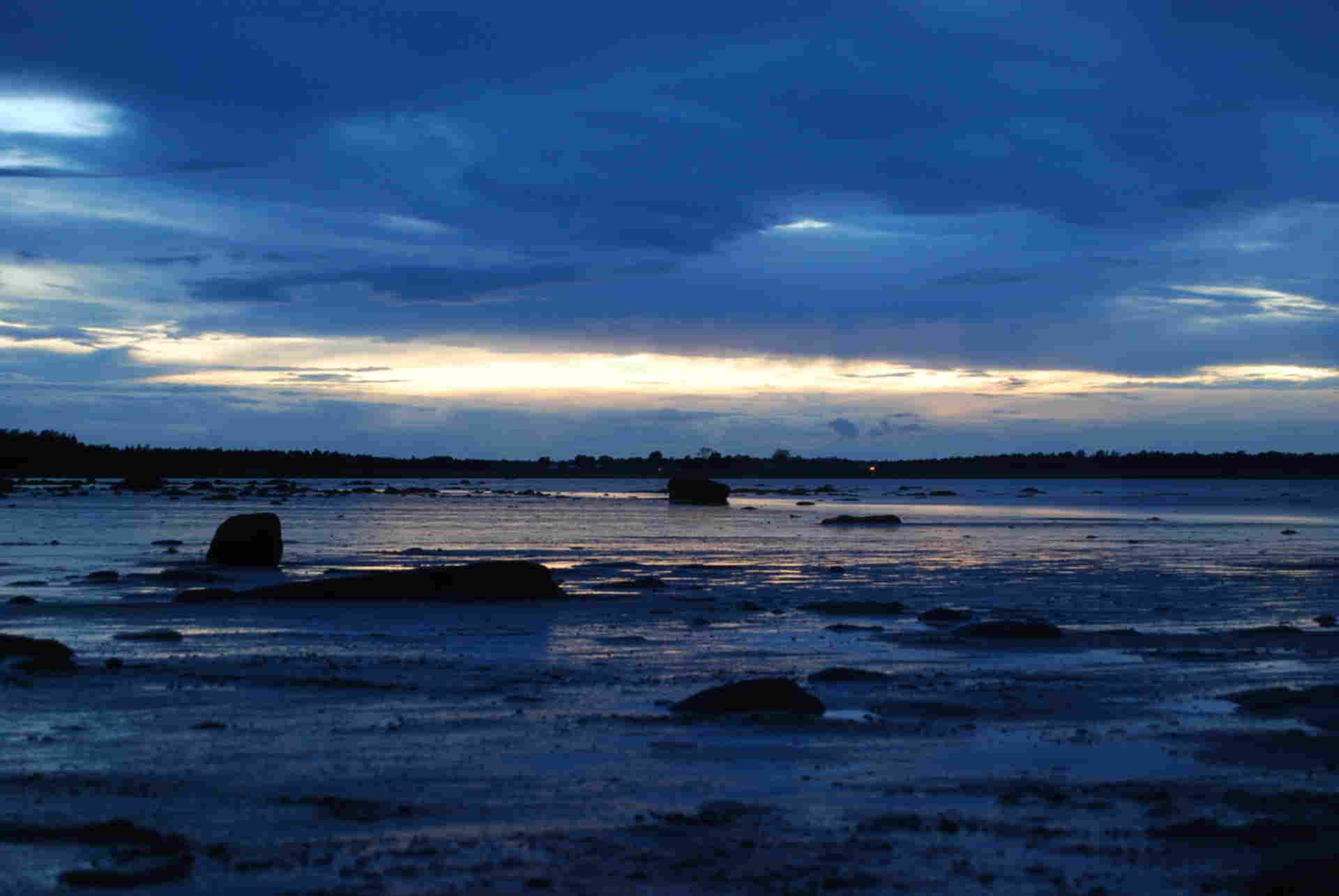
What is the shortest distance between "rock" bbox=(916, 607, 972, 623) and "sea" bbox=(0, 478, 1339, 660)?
396 millimetres

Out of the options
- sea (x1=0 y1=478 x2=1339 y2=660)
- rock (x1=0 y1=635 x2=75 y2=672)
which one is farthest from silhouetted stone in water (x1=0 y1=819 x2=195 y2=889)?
sea (x1=0 y1=478 x2=1339 y2=660)

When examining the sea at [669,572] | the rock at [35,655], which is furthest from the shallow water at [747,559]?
the rock at [35,655]

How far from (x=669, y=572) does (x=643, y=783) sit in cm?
2201

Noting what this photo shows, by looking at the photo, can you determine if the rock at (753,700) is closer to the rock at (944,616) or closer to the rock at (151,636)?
the rock at (151,636)

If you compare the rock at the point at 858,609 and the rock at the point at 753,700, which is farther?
the rock at the point at 858,609

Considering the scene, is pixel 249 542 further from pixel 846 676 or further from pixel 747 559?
pixel 846 676

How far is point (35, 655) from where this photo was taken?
1508 centimetres

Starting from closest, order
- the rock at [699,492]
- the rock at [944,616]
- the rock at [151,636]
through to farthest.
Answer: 1. the rock at [151,636]
2. the rock at [944,616]
3. the rock at [699,492]

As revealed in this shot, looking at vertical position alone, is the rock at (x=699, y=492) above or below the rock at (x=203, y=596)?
above

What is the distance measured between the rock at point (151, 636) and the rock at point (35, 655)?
6.39 ft

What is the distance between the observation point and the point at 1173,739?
11586mm

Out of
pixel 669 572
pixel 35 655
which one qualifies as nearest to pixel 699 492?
pixel 669 572

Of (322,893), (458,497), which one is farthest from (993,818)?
(458,497)

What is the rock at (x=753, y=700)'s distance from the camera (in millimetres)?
12570
